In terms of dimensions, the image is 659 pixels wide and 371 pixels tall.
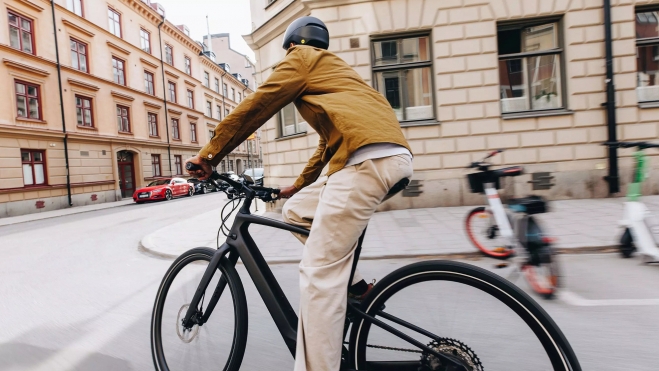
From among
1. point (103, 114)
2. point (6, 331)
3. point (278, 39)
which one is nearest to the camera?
point (6, 331)

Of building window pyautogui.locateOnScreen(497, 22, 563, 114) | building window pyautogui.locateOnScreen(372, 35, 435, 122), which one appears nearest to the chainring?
building window pyautogui.locateOnScreen(372, 35, 435, 122)

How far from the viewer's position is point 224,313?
1.99 metres

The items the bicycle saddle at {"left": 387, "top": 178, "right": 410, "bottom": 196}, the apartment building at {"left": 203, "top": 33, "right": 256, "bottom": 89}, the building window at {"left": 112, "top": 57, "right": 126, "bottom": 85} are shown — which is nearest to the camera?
the bicycle saddle at {"left": 387, "top": 178, "right": 410, "bottom": 196}

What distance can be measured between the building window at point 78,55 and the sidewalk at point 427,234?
18.0 meters

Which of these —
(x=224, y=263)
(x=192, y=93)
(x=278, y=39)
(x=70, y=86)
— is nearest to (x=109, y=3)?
(x=70, y=86)

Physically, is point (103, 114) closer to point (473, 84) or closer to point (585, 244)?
point (473, 84)

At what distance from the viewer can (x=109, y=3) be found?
24219 millimetres

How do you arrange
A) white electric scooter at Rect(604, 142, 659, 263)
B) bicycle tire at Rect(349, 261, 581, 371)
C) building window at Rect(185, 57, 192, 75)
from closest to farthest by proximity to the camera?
bicycle tire at Rect(349, 261, 581, 371) < white electric scooter at Rect(604, 142, 659, 263) < building window at Rect(185, 57, 192, 75)

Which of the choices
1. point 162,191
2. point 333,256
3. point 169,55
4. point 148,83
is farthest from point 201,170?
point 169,55

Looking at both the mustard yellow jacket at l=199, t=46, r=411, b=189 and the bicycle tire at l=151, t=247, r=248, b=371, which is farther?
the bicycle tire at l=151, t=247, r=248, b=371

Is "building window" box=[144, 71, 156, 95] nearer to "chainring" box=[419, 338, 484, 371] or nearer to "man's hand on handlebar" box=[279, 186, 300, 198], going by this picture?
"man's hand on handlebar" box=[279, 186, 300, 198]

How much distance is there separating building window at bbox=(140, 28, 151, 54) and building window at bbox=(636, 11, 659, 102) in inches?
1148

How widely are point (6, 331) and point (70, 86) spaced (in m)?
21.6

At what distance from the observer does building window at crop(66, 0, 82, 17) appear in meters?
20.9
